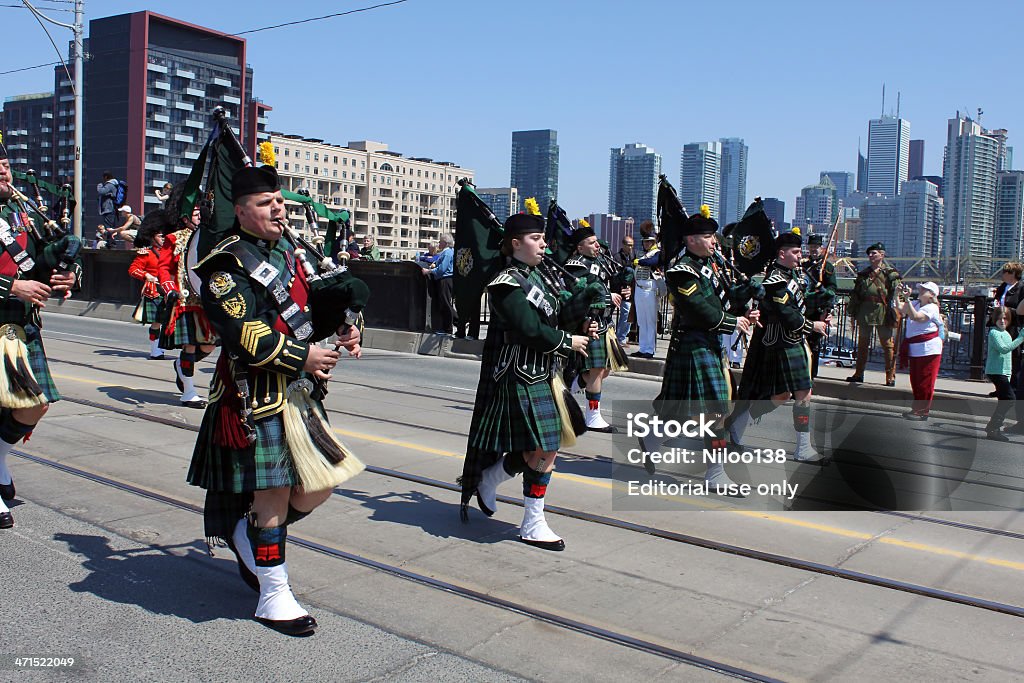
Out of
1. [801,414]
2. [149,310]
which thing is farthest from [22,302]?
[149,310]

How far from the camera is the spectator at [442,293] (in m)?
18.1

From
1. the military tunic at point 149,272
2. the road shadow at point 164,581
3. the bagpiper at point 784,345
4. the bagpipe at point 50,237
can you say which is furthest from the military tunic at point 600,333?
the military tunic at point 149,272

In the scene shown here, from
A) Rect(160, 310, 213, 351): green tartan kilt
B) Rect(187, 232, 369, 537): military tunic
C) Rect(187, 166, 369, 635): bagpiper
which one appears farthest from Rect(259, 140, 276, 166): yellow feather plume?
Rect(160, 310, 213, 351): green tartan kilt

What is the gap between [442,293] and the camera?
18.1 meters

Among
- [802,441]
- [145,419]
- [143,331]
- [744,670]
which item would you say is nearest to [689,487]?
[802,441]

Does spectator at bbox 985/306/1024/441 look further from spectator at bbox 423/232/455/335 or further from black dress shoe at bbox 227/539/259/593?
spectator at bbox 423/232/455/335

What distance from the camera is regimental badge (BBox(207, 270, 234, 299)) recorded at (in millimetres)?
4285

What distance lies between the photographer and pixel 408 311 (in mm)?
18734

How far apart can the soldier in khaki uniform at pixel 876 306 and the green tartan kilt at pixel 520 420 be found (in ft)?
29.8

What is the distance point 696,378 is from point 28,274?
4.63m

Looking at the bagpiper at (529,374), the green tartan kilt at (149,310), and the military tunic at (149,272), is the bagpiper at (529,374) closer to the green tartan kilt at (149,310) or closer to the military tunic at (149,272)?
the military tunic at (149,272)

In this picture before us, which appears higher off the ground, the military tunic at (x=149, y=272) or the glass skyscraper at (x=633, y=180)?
the glass skyscraper at (x=633, y=180)

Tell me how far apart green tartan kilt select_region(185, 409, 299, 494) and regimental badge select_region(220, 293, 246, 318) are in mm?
489

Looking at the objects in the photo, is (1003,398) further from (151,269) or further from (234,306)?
(151,269)
